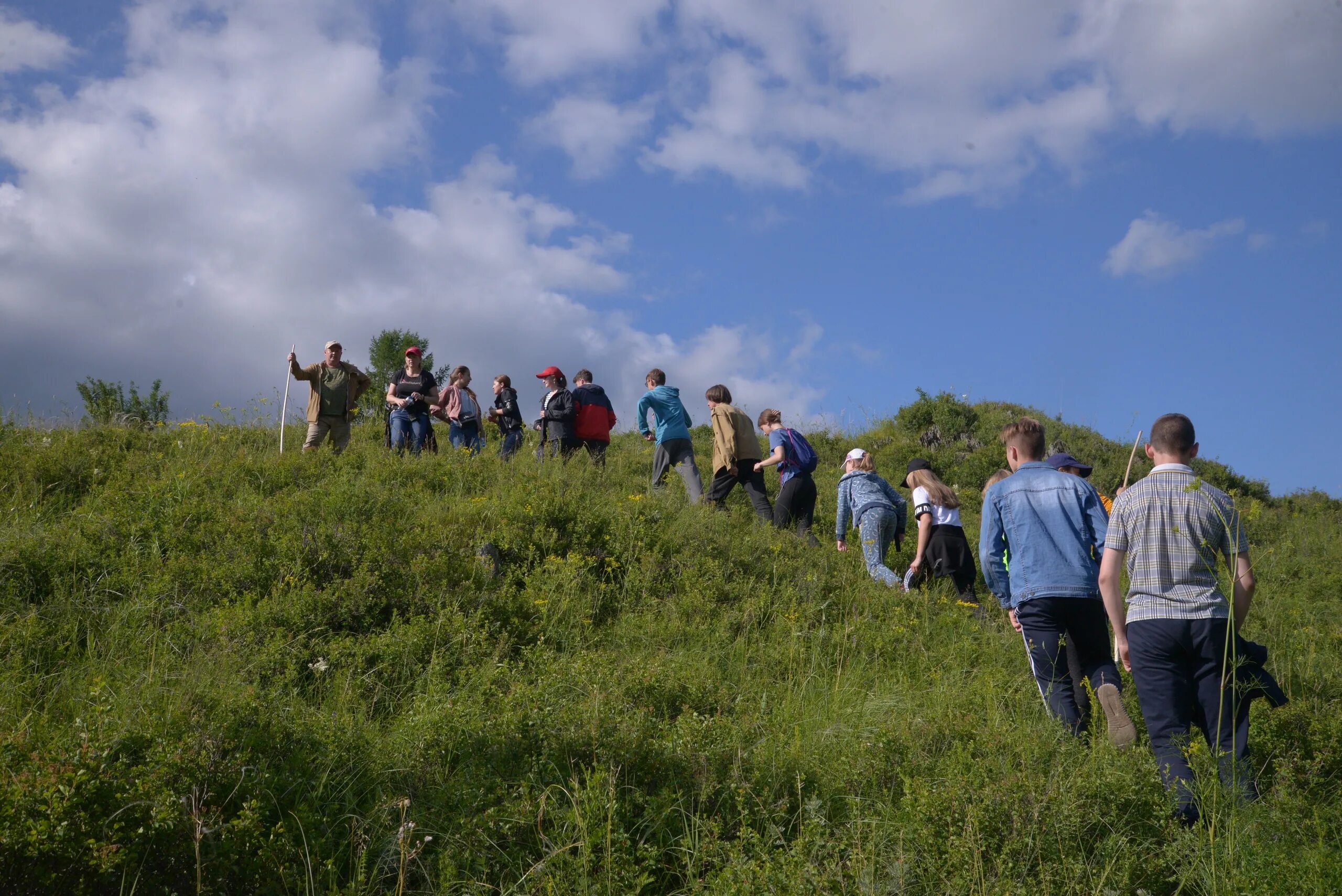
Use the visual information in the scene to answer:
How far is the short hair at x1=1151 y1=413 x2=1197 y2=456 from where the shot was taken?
156 inches

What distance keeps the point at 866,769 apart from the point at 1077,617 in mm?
1585

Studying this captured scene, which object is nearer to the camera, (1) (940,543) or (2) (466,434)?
(1) (940,543)

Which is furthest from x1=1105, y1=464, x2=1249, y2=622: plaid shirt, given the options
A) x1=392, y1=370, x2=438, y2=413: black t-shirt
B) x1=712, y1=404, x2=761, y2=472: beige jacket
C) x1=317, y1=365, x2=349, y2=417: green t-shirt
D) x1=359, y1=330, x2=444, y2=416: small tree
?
x1=359, y1=330, x2=444, y2=416: small tree

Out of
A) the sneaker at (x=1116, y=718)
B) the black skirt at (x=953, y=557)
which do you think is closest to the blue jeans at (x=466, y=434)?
the black skirt at (x=953, y=557)

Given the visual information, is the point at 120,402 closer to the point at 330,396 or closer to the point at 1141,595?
the point at 330,396

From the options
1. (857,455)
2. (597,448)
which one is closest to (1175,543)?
(857,455)

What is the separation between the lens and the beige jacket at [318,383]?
9.93m

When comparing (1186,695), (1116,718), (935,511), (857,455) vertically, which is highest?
(857,455)

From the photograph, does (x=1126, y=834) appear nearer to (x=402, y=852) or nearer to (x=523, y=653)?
(x=402, y=852)

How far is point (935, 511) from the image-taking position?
7.77 meters

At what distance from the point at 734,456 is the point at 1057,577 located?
18.3ft

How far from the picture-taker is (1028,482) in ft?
15.7

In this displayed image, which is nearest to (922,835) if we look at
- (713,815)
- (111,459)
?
(713,815)

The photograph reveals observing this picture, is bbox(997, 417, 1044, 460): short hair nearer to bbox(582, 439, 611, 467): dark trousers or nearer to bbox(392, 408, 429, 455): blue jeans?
bbox(582, 439, 611, 467): dark trousers
